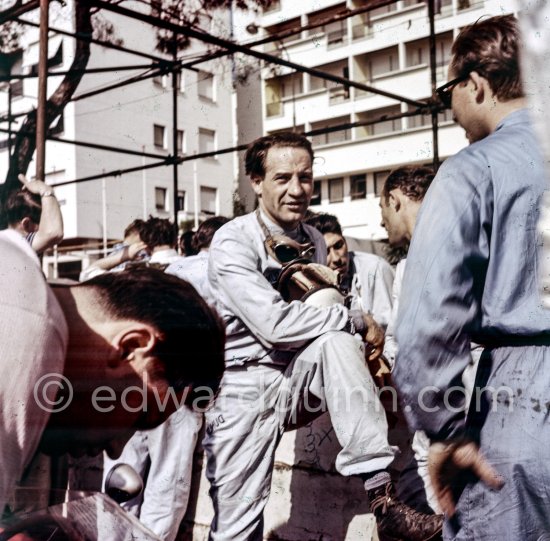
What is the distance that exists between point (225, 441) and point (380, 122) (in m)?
0.98

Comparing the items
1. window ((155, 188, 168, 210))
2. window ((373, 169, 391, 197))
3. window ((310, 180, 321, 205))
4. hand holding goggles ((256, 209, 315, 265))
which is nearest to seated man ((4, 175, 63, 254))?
window ((155, 188, 168, 210))

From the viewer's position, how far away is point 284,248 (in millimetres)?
2000

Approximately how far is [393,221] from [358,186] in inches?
5.0

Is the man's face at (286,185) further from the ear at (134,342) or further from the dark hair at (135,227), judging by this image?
the ear at (134,342)

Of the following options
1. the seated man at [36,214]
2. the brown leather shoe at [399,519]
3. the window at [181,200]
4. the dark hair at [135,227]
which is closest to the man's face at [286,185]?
the window at [181,200]

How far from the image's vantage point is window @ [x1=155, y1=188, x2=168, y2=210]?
80.5 inches

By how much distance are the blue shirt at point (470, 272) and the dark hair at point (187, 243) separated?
2.82 ft

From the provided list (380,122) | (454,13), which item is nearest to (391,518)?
(380,122)

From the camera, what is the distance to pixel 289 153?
77.1 inches

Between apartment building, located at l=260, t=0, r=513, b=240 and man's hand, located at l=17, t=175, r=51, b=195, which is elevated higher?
apartment building, located at l=260, t=0, r=513, b=240

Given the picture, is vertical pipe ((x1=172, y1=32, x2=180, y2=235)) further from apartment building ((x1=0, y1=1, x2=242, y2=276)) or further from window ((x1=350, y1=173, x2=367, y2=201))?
window ((x1=350, y1=173, x2=367, y2=201))

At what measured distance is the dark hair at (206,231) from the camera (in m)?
1.99

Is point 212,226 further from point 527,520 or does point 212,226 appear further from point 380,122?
point 527,520

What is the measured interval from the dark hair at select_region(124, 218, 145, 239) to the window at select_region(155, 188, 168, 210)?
0.36ft
